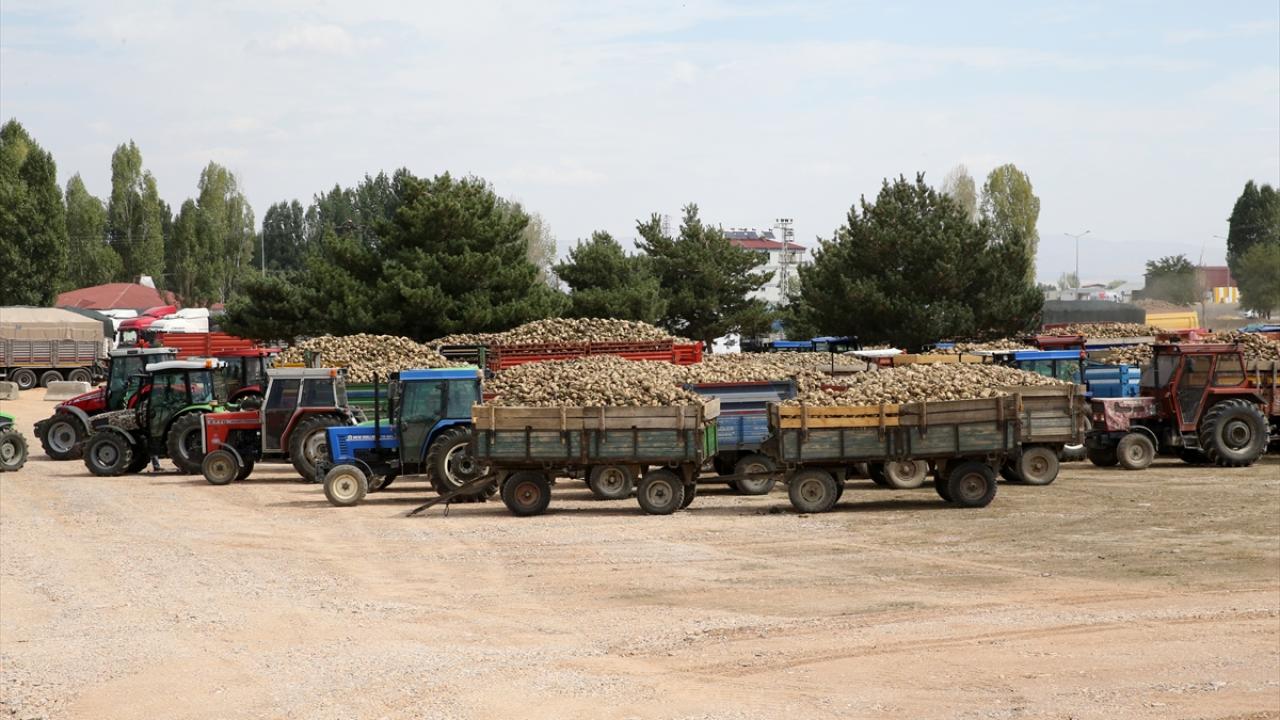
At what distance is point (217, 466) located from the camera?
2719cm

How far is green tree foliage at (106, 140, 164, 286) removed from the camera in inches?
3836

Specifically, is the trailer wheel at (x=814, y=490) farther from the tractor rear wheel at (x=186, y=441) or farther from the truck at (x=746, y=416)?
the tractor rear wheel at (x=186, y=441)

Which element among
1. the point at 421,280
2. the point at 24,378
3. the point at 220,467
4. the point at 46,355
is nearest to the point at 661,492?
the point at 220,467

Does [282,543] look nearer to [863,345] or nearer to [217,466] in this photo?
[217,466]

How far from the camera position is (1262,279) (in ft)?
341

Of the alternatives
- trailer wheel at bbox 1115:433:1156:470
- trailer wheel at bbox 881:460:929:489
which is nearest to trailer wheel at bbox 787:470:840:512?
trailer wheel at bbox 881:460:929:489

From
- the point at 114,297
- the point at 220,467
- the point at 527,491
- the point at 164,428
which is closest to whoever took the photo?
the point at 527,491

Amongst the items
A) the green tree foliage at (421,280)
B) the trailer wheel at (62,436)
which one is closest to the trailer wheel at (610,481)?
the trailer wheel at (62,436)

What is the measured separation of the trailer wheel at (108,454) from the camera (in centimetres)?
2888

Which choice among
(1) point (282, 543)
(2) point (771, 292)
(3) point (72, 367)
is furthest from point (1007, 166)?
(1) point (282, 543)

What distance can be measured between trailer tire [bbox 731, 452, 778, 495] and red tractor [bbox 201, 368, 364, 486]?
7.08 m

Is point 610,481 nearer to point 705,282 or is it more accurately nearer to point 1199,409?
point 1199,409

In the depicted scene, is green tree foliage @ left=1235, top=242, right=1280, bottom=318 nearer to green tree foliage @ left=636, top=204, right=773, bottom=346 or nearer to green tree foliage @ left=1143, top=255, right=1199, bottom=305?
green tree foliage @ left=1143, top=255, right=1199, bottom=305

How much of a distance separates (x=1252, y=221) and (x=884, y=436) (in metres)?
109
